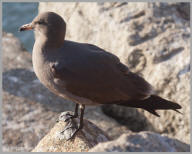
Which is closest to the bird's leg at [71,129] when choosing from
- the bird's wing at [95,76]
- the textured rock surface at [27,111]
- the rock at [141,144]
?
the bird's wing at [95,76]

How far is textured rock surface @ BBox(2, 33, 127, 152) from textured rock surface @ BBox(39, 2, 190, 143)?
1.34 feet

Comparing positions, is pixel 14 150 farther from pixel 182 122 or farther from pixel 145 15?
pixel 145 15

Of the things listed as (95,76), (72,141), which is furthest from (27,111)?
(95,76)

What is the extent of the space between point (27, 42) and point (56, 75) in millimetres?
6896

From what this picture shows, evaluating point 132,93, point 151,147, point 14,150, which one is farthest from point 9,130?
point 151,147

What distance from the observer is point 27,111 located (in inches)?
242

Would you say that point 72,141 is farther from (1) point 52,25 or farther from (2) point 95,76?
(1) point 52,25

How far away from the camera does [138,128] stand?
20.1 ft

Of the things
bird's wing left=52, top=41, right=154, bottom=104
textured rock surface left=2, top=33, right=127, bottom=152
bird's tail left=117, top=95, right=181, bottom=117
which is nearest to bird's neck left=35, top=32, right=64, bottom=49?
bird's wing left=52, top=41, right=154, bottom=104

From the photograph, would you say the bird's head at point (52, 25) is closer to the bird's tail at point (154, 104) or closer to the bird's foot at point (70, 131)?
the bird's foot at point (70, 131)

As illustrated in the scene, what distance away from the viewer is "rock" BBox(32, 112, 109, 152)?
3.96m

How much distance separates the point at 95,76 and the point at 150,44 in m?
2.33

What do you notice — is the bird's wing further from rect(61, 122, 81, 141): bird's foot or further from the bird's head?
rect(61, 122, 81, 141): bird's foot

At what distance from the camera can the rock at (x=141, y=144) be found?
9.31 ft
